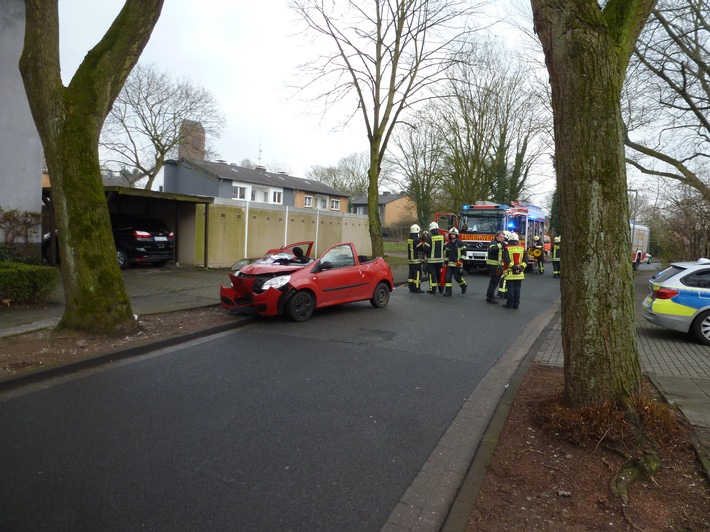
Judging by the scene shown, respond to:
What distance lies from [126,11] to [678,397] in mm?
8515

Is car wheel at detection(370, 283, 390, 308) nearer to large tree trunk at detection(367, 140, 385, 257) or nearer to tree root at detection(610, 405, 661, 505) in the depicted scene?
large tree trunk at detection(367, 140, 385, 257)

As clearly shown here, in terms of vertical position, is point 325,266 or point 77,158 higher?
point 77,158

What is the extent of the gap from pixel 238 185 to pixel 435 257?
31027 millimetres

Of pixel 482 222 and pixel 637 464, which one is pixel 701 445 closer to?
pixel 637 464

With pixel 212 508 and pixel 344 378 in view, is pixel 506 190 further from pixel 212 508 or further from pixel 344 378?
pixel 212 508

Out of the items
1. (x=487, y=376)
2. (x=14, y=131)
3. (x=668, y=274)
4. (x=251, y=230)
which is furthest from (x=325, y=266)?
(x=251, y=230)

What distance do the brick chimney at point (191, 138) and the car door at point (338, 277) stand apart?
76.0 feet

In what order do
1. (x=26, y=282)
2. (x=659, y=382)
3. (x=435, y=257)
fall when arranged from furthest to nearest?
(x=435, y=257) → (x=26, y=282) → (x=659, y=382)

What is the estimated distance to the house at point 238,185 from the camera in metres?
39.6

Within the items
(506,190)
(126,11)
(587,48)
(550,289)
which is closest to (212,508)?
(587,48)

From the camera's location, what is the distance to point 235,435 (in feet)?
13.8

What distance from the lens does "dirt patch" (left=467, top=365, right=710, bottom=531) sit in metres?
2.97

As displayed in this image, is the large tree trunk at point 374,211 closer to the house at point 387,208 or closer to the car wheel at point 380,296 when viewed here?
the car wheel at point 380,296

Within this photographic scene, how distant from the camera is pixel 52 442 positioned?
400cm
